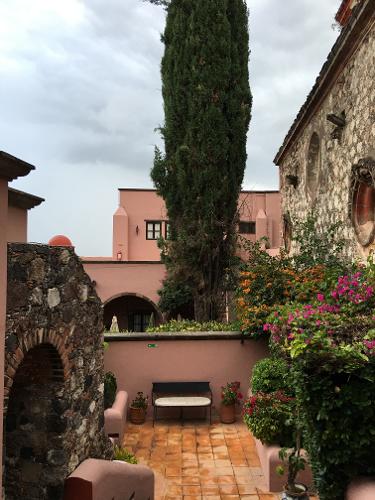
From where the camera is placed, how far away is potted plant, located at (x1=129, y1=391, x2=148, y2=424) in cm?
918

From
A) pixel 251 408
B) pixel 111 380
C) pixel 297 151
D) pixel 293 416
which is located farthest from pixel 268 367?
pixel 297 151

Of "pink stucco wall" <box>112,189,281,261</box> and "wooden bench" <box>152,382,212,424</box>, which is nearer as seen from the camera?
"wooden bench" <box>152,382,212,424</box>

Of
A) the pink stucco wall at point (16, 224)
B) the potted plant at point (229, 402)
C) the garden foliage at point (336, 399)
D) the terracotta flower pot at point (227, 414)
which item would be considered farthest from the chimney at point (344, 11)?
the garden foliage at point (336, 399)

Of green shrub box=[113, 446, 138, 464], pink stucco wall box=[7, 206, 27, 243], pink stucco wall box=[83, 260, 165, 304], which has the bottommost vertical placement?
green shrub box=[113, 446, 138, 464]

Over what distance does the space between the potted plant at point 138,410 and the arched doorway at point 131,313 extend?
1089 centimetres

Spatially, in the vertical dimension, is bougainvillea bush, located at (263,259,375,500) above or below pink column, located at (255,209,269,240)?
below

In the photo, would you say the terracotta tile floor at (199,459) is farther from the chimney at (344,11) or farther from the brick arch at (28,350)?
the chimney at (344,11)

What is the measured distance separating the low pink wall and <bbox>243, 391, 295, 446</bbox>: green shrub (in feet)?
9.81

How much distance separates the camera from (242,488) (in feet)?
20.7

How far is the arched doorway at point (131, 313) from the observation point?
2039cm

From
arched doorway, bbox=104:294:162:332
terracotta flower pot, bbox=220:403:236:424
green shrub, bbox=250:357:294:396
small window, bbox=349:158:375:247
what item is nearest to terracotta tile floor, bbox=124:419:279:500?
terracotta flower pot, bbox=220:403:236:424

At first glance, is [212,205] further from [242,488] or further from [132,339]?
[242,488]

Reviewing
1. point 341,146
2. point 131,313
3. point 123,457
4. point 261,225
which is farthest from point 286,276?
point 261,225

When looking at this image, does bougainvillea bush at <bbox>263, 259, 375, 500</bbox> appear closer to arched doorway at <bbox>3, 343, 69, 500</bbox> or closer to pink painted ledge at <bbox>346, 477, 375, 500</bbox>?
pink painted ledge at <bbox>346, 477, 375, 500</bbox>
